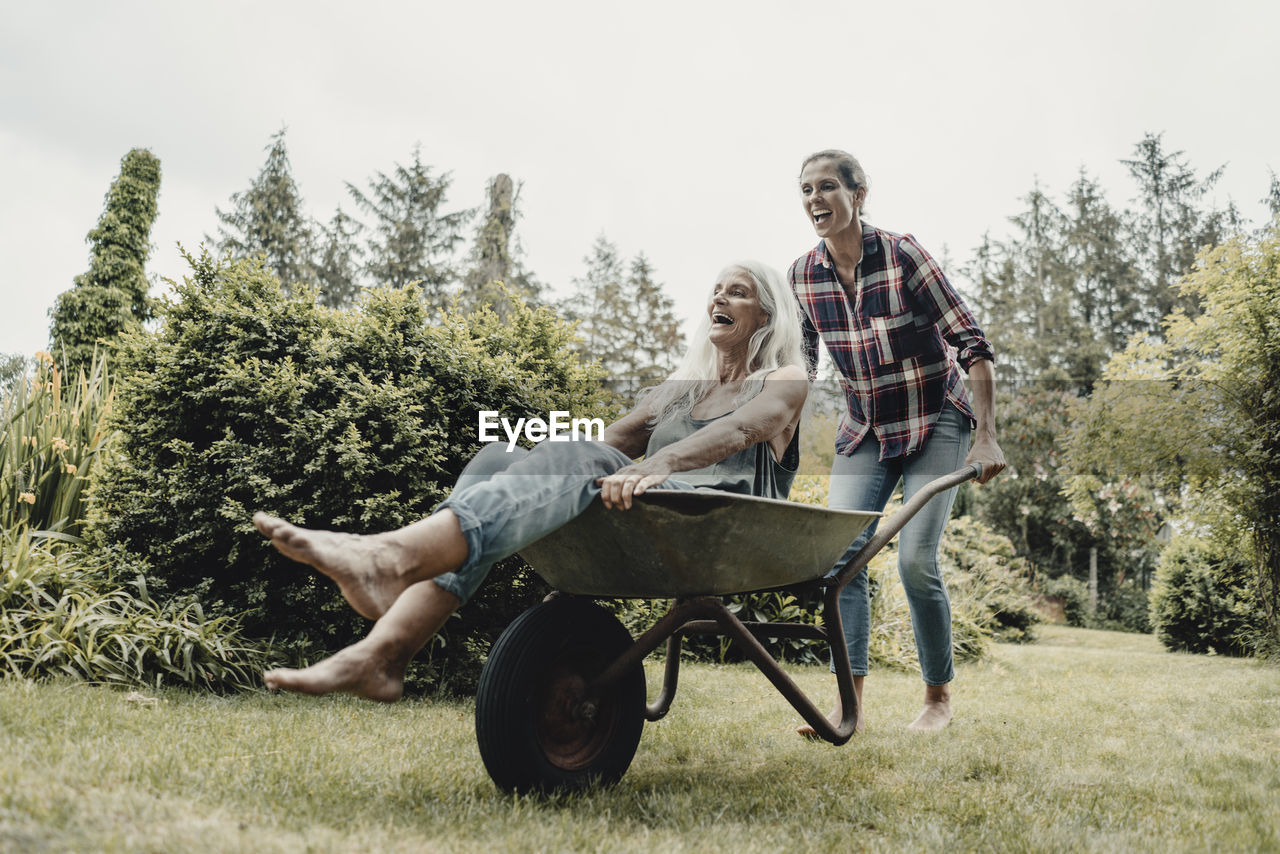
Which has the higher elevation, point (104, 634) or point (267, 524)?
point (267, 524)

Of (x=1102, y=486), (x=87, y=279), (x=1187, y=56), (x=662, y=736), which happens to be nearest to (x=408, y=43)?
(x=662, y=736)

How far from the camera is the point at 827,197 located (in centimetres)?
252

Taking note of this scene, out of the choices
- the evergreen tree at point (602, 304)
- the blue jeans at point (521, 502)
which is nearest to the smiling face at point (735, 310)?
the blue jeans at point (521, 502)

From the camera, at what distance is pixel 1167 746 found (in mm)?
2615

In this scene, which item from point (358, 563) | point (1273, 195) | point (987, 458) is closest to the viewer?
point (358, 563)

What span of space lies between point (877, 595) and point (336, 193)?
1784 centimetres

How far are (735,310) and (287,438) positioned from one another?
168 centimetres

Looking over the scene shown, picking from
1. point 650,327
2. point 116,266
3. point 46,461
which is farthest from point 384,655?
point 116,266

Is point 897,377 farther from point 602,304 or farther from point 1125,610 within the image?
point 602,304

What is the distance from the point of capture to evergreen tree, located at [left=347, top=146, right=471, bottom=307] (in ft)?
62.7

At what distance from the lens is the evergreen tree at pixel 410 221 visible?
19.1 meters

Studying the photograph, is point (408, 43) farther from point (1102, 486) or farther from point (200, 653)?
point (1102, 486)

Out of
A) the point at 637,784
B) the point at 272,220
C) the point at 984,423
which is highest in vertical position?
the point at 272,220

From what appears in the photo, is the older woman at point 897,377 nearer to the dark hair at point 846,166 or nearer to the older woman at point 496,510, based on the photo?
the dark hair at point 846,166
